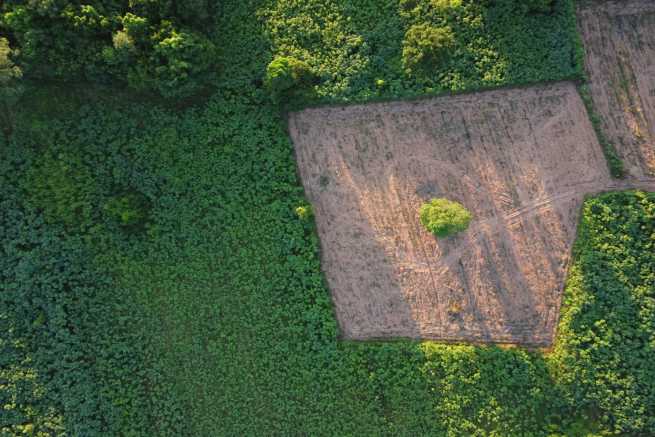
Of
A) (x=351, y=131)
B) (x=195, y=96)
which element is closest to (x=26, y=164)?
(x=195, y=96)

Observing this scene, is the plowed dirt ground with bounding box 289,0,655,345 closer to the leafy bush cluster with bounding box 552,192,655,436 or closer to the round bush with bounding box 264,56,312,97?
the leafy bush cluster with bounding box 552,192,655,436

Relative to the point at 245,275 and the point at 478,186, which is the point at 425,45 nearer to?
the point at 478,186

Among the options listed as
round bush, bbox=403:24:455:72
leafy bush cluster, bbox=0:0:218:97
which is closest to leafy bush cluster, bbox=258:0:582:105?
round bush, bbox=403:24:455:72

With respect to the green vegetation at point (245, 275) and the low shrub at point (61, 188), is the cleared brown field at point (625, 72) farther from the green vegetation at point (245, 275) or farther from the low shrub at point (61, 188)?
the low shrub at point (61, 188)

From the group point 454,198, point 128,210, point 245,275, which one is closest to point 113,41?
point 128,210

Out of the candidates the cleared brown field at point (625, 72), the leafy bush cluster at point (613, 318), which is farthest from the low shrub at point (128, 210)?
the cleared brown field at point (625, 72)
